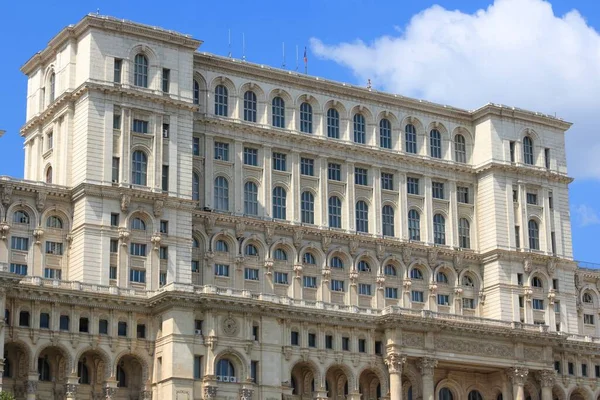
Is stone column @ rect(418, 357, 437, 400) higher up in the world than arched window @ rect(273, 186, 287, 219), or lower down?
lower down

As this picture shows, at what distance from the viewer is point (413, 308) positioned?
136 m

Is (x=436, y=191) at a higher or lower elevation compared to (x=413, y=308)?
higher

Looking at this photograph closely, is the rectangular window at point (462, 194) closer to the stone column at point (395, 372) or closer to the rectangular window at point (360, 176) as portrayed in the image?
the rectangular window at point (360, 176)

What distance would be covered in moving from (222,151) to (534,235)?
38016 millimetres

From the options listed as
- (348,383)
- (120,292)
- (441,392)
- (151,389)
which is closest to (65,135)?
(120,292)

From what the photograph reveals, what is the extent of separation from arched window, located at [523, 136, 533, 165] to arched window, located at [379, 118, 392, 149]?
16941 millimetres

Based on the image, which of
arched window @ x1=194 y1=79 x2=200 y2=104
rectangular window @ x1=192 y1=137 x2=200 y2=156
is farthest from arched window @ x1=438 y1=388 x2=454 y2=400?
arched window @ x1=194 y1=79 x2=200 y2=104

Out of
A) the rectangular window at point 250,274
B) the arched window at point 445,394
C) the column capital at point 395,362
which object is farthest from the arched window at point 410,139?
the arched window at point 445,394

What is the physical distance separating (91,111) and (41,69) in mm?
14315

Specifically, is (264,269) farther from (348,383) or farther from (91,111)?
(91,111)

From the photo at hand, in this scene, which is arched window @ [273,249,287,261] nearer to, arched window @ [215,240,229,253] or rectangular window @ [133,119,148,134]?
arched window @ [215,240,229,253]

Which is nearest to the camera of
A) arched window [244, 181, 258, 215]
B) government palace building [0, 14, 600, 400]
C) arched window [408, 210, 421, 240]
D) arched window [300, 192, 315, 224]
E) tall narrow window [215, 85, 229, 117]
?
government palace building [0, 14, 600, 400]

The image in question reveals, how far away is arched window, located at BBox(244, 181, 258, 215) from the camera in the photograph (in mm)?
130625

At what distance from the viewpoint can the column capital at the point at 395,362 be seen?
12550cm
